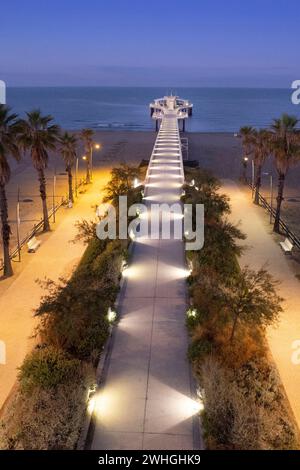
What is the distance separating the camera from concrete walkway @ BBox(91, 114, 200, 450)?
11875 millimetres

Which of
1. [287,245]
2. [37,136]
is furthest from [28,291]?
[287,245]

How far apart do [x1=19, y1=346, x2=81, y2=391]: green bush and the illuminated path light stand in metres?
1.09

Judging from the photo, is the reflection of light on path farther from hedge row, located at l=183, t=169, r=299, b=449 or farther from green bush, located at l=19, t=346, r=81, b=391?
green bush, located at l=19, t=346, r=81, b=391

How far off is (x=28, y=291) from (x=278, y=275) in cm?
1277

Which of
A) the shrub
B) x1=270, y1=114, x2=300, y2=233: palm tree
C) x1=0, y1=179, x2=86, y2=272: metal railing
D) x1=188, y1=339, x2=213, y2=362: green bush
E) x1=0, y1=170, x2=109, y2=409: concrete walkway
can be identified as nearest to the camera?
x1=188, y1=339, x2=213, y2=362: green bush

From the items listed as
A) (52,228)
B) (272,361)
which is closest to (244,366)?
(272,361)

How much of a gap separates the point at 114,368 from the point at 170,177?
3030cm

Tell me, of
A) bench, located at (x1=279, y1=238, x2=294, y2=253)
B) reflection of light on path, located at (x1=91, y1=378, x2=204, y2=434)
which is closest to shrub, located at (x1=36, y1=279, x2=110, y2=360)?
reflection of light on path, located at (x1=91, y1=378, x2=204, y2=434)

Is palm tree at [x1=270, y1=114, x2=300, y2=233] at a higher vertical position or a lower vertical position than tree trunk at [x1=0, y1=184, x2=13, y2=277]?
higher

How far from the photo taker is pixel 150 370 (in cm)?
1451

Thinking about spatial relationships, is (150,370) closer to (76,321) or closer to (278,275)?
(76,321)

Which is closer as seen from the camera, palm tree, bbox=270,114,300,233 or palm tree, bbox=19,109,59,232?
palm tree, bbox=19,109,59,232
